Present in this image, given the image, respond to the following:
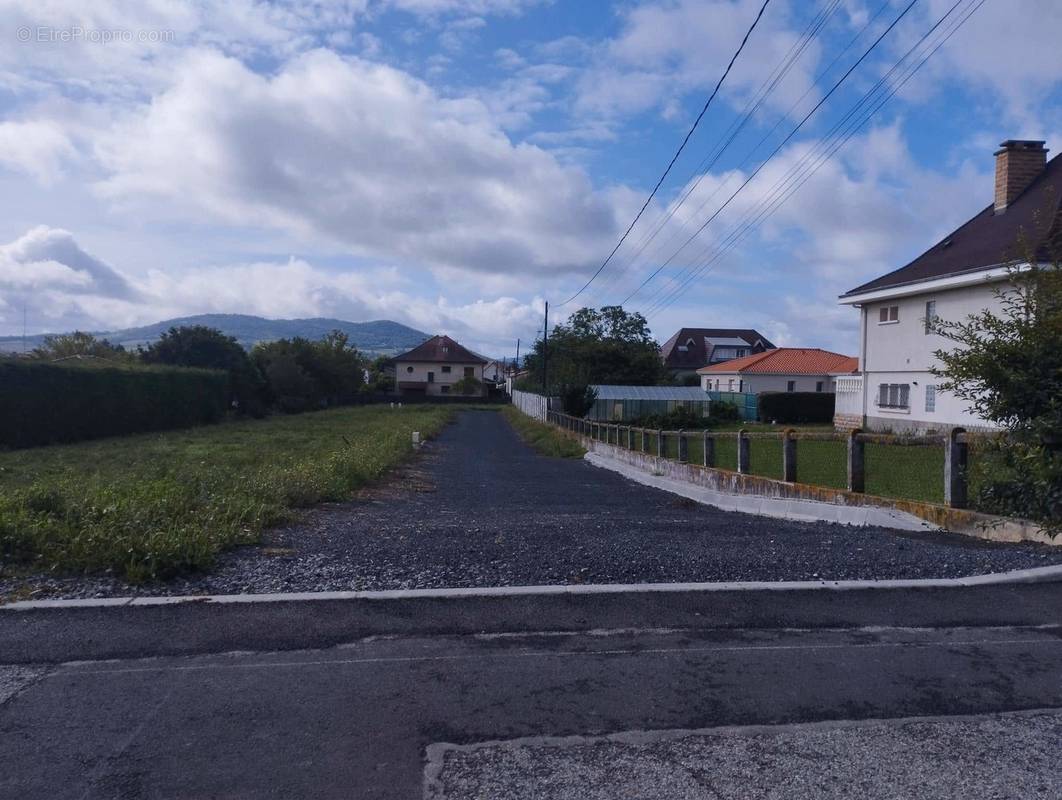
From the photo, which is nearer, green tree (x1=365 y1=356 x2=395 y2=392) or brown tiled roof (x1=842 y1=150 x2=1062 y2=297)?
brown tiled roof (x1=842 y1=150 x2=1062 y2=297)

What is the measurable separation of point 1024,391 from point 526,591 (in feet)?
19.8

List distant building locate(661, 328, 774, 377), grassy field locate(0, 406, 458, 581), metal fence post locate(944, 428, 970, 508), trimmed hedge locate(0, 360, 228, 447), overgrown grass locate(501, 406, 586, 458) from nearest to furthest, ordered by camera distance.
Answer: grassy field locate(0, 406, 458, 581), metal fence post locate(944, 428, 970, 508), trimmed hedge locate(0, 360, 228, 447), overgrown grass locate(501, 406, 586, 458), distant building locate(661, 328, 774, 377)

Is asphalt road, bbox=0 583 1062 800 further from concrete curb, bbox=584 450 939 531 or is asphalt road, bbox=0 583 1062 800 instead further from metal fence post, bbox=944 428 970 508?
concrete curb, bbox=584 450 939 531

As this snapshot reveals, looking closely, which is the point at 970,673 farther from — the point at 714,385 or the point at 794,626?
the point at 714,385

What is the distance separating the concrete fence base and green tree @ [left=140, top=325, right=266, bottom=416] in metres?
44.9

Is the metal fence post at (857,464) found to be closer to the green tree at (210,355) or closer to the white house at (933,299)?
the white house at (933,299)

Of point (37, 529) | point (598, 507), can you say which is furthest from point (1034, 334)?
point (37, 529)

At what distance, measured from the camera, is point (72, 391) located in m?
35.8

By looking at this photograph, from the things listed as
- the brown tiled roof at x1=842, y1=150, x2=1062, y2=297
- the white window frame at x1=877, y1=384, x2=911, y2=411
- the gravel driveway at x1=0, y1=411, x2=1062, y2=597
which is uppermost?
the brown tiled roof at x1=842, y1=150, x2=1062, y2=297

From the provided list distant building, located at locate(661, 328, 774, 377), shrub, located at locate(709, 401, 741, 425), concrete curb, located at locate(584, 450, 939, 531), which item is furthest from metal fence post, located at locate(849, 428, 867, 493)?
distant building, located at locate(661, 328, 774, 377)

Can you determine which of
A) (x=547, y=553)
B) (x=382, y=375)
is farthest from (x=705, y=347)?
(x=547, y=553)

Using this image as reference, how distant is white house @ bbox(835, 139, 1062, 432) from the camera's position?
27.7 m

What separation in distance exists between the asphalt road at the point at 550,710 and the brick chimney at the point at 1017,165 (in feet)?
87.0

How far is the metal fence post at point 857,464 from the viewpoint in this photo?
1311 cm
